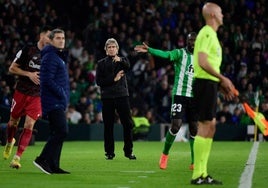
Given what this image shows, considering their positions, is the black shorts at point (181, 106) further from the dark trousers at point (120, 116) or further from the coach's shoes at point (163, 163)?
the dark trousers at point (120, 116)

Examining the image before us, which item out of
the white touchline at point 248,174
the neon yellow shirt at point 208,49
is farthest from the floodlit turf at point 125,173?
the neon yellow shirt at point 208,49

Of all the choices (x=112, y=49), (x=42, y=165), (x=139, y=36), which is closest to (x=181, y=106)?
(x=42, y=165)

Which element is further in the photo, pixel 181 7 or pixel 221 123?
pixel 181 7

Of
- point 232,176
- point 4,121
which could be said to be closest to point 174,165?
point 232,176

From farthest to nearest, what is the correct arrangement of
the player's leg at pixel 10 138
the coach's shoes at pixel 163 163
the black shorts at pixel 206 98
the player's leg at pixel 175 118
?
the player's leg at pixel 10 138, the player's leg at pixel 175 118, the coach's shoes at pixel 163 163, the black shorts at pixel 206 98

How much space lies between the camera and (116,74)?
17.0m

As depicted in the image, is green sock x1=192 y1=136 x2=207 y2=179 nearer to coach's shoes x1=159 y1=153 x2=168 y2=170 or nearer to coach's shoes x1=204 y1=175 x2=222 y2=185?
coach's shoes x1=204 y1=175 x2=222 y2=185

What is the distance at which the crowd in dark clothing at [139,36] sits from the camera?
2836 centimetres

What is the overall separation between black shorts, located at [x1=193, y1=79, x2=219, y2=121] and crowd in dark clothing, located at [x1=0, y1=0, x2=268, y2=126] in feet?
54.2

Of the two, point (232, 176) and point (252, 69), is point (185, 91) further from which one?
point (252, 69)

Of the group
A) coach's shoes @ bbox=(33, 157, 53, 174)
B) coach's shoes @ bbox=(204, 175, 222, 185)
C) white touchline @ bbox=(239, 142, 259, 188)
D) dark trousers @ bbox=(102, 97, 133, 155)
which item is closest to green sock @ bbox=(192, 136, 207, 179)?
coach's shoes @ bbox=(204, 175, 222, 185)

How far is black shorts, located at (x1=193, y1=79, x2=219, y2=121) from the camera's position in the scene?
424 inches

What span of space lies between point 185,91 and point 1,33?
Result: 49.8 feet

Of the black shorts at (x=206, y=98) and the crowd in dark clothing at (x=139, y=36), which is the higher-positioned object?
the crowd in dark clothing at (x=139, y=36)
